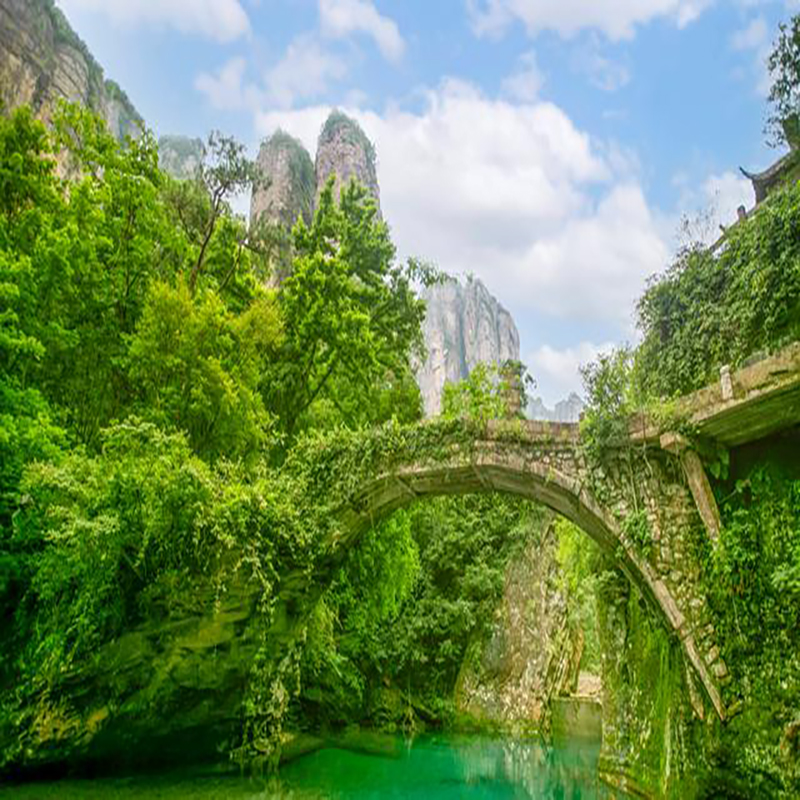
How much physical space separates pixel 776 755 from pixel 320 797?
5201 millimetres

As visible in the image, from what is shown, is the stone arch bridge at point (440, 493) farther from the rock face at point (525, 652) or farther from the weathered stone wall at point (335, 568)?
the rock face at point (525, 652)

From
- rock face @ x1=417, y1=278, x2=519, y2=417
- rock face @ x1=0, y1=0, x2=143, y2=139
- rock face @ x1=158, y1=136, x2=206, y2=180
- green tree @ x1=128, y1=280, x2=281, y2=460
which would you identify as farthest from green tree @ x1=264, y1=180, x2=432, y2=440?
rock face @ x1=417, y1=278, x2=519, y2=417

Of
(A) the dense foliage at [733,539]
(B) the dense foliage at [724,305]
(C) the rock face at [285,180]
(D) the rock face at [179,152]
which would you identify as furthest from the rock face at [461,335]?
(A) the dense foliage at [733,539]

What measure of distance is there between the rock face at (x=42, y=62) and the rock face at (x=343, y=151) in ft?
51.9

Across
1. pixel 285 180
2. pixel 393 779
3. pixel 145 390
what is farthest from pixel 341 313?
pixel 285 180

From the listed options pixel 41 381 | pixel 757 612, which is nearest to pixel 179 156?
pixel 41 381

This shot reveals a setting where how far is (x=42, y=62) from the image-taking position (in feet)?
66.9

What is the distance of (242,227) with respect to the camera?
14469 millimetres

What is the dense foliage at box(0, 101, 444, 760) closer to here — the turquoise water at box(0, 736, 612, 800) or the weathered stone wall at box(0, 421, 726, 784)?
the weathered stone wall at box(0, 421, 726, 784)

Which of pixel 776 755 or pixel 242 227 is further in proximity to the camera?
pixel 242 227

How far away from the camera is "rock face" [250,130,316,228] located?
107 feet

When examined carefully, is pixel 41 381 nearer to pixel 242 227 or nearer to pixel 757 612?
pixel 242 227

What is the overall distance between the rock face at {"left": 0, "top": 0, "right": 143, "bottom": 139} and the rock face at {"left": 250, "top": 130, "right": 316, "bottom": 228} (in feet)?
29.4

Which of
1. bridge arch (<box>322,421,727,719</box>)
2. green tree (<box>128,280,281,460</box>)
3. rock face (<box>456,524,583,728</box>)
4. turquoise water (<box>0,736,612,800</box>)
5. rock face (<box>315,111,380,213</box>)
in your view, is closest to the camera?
bridge arch (<box>322,421,727,719</box>)
